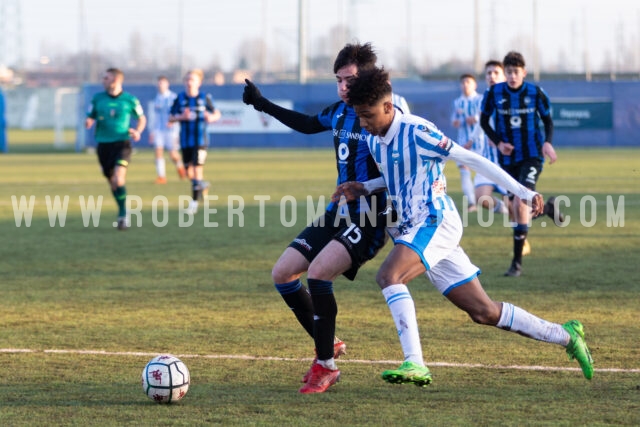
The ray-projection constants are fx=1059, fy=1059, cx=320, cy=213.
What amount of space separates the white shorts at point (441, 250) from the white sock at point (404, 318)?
8.3 inches

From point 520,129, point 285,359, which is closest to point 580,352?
point 285,359

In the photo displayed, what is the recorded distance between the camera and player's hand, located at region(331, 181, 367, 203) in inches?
249

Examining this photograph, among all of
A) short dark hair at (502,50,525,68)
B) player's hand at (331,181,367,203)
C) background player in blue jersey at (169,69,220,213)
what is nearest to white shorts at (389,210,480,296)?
player's hand at (331,181,367,203)

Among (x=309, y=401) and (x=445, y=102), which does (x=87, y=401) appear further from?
(x=445, y=102)

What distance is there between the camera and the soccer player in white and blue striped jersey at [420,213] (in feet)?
19.3

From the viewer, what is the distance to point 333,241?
21.0 ft

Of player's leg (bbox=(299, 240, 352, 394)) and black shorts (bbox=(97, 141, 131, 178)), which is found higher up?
black shorts (bbox=(97, 141, 131, 178))

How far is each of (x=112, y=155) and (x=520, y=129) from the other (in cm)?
710

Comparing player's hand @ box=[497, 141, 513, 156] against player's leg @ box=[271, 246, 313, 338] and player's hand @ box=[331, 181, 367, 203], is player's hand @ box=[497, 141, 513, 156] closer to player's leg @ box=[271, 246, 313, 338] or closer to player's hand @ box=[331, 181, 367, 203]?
player's leg @ box=[271, 246, 313, 338]

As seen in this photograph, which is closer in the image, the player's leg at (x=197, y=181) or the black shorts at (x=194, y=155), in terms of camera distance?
the player's leg at (x=197, y=181)

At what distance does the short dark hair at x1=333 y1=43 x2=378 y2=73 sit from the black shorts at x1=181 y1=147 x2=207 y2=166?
12.4 m

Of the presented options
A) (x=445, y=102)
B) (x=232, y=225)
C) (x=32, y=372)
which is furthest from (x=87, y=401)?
(x=445, y=102)

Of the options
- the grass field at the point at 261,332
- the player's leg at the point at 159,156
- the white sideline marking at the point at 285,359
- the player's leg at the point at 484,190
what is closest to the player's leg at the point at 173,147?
the player's leg at the point at 159,156

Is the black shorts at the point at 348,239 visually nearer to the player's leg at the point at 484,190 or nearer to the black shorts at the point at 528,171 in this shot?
the black shorts at the point at 528,171
